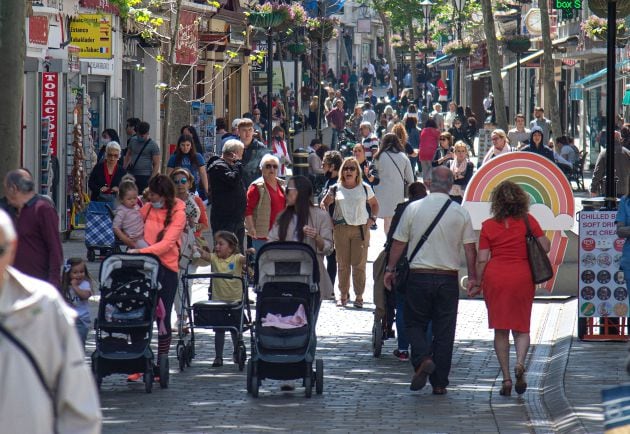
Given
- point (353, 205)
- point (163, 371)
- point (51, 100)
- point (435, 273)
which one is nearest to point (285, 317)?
point (163, 371)

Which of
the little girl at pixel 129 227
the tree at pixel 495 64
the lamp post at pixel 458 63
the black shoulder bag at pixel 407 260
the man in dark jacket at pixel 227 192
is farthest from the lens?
the lamp post at pixel 458 63

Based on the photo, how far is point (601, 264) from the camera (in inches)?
549

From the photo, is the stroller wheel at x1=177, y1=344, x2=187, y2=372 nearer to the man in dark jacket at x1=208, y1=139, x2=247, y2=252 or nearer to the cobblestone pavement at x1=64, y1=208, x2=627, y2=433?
the cobblestone pavement at x1=64, y1=208, x2=627, y2=433

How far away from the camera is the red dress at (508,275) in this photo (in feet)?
36.1

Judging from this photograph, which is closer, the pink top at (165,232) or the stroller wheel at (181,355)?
the pink top at (165,232)

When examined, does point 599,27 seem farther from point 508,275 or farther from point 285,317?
point 285,317

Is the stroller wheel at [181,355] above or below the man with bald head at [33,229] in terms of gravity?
below

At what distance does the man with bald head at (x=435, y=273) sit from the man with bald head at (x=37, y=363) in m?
6.57

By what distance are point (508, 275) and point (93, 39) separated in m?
15.2

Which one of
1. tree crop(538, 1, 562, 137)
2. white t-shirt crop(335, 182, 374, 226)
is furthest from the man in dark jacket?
tree crop(538, 1, 562, 137)

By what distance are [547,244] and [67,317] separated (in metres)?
6.90

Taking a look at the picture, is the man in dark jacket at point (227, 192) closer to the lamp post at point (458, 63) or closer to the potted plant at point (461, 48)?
the lamp post at point (458, 63)

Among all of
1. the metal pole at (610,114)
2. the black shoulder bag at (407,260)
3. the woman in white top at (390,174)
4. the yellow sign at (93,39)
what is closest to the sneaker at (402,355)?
the black shoulder bag at (407,260)

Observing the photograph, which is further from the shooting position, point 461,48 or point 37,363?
point 461,48
